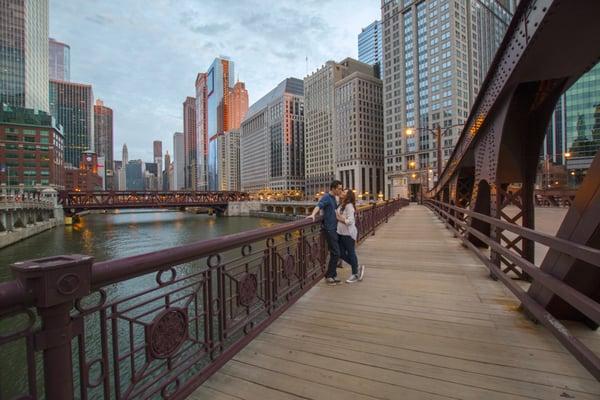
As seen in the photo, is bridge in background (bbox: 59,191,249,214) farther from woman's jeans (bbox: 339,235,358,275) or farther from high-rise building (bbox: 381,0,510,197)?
woman's jeans (bbox: 339,235,358,275)

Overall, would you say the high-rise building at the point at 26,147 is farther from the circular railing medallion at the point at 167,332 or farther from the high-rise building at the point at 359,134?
the circular railing medallion at the point at 167,332

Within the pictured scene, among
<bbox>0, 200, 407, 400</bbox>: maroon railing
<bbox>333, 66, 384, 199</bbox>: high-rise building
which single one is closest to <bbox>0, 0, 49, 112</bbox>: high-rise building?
<bbox>333, 66, 384, 199</bbox>: high-rise building

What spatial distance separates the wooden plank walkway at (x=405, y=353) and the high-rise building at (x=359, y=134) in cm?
11274

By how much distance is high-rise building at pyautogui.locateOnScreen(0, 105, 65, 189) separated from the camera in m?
90.8

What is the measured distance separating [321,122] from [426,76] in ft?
166

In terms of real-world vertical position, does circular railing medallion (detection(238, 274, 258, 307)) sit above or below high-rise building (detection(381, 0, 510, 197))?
below

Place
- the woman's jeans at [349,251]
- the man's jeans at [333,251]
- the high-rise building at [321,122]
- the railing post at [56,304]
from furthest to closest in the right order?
the high-rise building at [321,122] → the woman's jeans at [349,251] → the man's jeans at [333,251] → the railing post at [56,304]

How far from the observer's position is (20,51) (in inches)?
3839

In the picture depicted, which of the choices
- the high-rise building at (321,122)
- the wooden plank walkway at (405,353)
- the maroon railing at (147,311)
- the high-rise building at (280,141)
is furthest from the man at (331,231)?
the high-rise building at (280,141)

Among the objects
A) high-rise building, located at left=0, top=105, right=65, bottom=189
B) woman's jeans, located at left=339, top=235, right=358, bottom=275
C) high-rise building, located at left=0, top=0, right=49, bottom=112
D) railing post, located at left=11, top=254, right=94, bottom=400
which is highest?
high-rise building, located at left=0, top=0, right=49, bottom=112

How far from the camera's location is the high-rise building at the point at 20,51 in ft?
311

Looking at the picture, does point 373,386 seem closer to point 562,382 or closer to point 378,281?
point 562,382

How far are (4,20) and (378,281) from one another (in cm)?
14166

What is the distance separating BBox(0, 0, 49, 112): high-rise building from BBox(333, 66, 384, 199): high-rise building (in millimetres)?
110065
